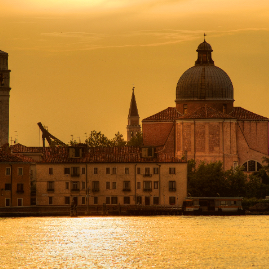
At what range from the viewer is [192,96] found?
151625 millimetres

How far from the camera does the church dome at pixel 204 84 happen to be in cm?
15125

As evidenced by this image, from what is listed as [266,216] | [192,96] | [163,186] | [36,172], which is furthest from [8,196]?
[192,96]

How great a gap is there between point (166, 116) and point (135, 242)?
50590mm

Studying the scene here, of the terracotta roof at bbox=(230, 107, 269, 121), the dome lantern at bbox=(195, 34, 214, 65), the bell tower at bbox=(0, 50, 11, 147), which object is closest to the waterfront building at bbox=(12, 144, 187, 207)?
the bell tower at bbox=(0, 50, 11, 147)

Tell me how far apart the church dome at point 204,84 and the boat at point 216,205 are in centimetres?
2295

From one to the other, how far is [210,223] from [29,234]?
17982 millimetres

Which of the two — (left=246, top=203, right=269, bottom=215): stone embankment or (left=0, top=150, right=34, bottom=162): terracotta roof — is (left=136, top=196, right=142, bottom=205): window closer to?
(left=246, top=203, right=269, bottom=215): stone embankment

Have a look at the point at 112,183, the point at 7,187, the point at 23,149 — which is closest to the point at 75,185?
the point at 112,183

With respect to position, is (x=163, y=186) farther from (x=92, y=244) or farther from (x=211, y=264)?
(x=211, y=264)

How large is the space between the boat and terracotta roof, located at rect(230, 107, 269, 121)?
1968 cm

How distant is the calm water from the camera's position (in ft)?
295

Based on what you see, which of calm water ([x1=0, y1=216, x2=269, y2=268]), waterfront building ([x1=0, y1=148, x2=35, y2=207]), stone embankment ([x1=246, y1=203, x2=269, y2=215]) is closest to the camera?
calm water ([x1=0, y1=216, x2=269, y2=268])

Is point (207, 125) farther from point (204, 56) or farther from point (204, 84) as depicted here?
point (204, 56)

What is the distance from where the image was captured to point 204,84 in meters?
151
